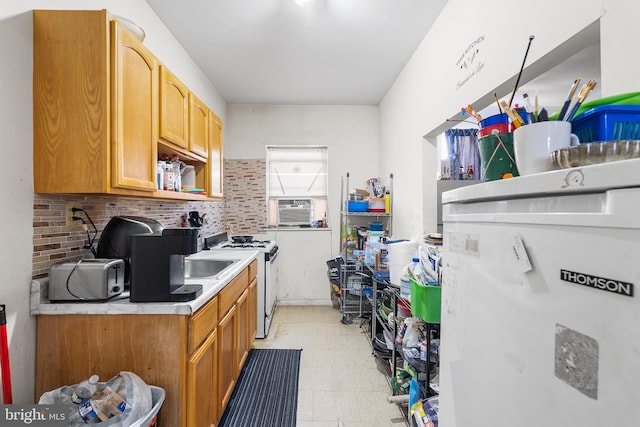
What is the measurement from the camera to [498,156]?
29.0 inches

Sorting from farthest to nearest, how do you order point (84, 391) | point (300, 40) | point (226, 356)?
point (300, 40) < point (226, 356) < point (84, 391)

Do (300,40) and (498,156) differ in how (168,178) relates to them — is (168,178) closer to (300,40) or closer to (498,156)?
(300,40)

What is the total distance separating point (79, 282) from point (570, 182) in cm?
161

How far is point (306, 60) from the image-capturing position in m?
2.71

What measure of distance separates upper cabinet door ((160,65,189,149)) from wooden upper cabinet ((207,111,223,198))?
0.49 metres

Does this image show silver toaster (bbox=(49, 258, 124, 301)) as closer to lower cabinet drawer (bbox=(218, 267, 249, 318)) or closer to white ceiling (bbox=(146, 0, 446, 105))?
lower cabinet drawer (bbox=(218, 267, 249, 318))

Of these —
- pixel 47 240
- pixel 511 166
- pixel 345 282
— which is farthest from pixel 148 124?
pixel 345 282

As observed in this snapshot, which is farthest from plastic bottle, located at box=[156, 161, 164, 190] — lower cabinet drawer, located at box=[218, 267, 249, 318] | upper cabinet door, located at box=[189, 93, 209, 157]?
lower cabinet drawer, located at box=[218, 267, 249, 318]

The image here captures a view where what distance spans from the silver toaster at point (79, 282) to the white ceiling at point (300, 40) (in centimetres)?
188

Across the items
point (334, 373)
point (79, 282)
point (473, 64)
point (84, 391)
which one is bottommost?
point (334, 373)

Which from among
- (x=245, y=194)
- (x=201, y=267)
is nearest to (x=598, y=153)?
(x=201, y=267)

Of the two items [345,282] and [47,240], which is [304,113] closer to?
[345,282]

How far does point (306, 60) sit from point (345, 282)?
2409 millimetres

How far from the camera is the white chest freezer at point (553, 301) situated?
32cm
